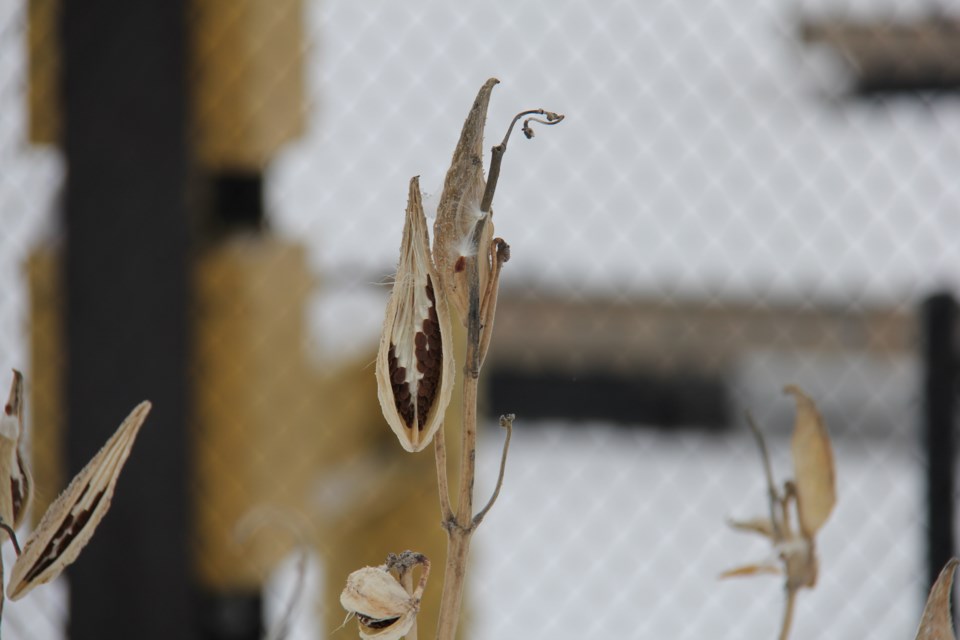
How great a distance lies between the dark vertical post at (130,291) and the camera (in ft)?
2.36

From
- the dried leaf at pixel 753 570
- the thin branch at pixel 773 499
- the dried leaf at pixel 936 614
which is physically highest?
the thin branch at pixel 773 499

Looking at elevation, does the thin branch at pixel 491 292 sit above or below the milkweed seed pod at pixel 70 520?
above

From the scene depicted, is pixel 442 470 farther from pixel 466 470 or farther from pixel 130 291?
pixel 130 291

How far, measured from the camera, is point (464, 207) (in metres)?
0.15

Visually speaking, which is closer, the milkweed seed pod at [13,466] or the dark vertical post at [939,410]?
the milkweed seed pod at [13,466]

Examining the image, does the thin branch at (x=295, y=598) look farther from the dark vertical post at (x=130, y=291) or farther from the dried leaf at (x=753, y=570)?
the dark vertical post at (x=130, y=291)

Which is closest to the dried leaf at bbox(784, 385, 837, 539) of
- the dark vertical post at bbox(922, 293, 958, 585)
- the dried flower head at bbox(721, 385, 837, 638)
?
the dried flower head at bbox(721, 385, 837, 638)

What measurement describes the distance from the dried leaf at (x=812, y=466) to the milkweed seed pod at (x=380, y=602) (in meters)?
0.09

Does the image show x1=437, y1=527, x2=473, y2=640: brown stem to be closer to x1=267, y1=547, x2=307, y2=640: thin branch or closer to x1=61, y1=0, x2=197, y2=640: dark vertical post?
x1=267, y1=547, x2=307, y2=640: thin branch

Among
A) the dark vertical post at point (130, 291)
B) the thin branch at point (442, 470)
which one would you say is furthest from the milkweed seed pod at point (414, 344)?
the dark vertical post at point (130, 291)

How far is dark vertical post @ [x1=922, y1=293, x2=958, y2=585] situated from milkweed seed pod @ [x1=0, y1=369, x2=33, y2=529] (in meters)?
0.68

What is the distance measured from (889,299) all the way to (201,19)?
80cm

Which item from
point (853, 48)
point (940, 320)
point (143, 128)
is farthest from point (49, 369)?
point (853, 48)

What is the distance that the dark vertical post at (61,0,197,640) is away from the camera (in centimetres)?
72
